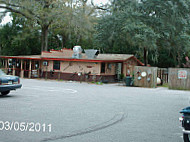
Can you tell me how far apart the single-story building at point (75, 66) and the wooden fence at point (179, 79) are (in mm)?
7245

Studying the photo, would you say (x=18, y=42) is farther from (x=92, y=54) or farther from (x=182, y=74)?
(x=182, y=74)

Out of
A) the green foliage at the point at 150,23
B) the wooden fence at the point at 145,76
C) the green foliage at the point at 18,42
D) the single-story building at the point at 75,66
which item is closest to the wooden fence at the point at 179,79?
the wooden fence at the point at 145,76

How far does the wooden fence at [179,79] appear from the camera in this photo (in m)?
23.0

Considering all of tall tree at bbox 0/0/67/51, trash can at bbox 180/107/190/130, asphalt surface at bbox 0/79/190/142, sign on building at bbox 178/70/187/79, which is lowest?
asphalt surface at bbox 0/79/190/142

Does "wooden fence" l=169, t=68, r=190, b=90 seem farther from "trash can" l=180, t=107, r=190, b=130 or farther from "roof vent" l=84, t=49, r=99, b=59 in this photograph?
"trash can" l=180, t=107, r=190, b=130

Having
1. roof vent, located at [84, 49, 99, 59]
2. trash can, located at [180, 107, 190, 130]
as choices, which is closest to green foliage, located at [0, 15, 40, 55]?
roof vent, located at [84, 49, 99, 59]

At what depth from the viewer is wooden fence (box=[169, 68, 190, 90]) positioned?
75.4 ft

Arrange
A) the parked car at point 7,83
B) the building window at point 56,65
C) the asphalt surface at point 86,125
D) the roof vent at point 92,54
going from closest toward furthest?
the asphalt surface at point 86,125 → the parked car at point 7,83 → the roof vent at point 92,54 → the building window at point 56,65

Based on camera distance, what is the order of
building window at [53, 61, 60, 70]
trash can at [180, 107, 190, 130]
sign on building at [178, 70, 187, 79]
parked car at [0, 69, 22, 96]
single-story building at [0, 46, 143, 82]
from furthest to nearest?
1. building window at [53, 61, 60, 70]
2. single-story building at [0, 46, 143, 82]
3. sign on building at [178, 70, 187, 79]
4. parked car at [0, 69, 22, 96]
5. trash can at [180, 107, 190, 130]

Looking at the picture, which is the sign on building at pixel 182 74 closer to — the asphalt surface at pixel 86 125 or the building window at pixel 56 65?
the asphalt surface at pixel 86 125

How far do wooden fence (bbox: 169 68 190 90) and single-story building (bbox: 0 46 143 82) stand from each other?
7245 millimetres

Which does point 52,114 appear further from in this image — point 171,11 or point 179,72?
point 171,11

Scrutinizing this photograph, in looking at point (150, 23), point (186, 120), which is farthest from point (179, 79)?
point (186, 120)

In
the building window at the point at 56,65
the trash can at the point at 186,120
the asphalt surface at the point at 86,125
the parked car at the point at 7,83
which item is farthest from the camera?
the building window at the point at 56,65
